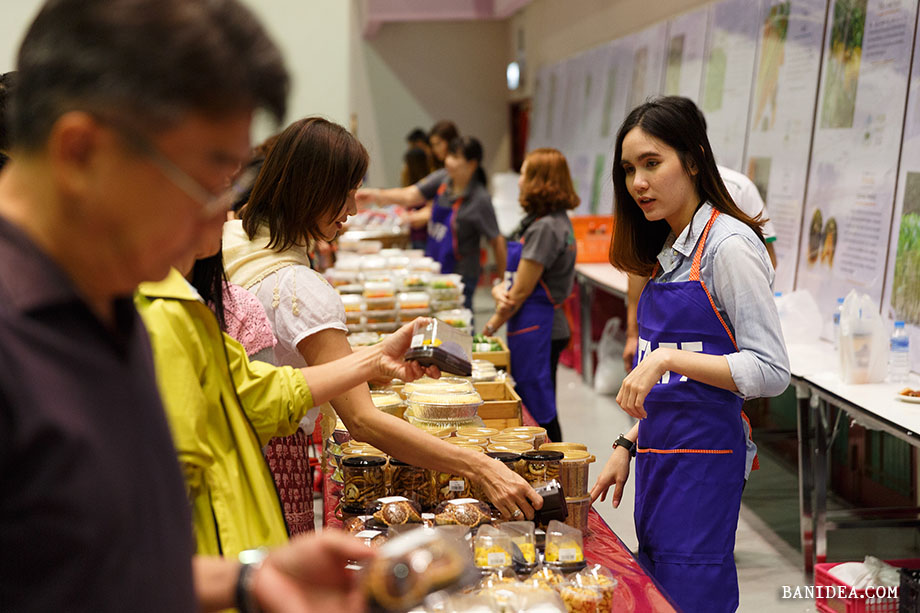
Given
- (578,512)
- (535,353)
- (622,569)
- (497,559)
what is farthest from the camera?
(535,353)

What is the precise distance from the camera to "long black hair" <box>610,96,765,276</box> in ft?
8.15

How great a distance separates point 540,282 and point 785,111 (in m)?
1.90

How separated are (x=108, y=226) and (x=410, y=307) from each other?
15.5 ft

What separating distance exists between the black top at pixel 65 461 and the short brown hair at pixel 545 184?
477 centimetres

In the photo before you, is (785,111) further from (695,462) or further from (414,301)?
(695,462)

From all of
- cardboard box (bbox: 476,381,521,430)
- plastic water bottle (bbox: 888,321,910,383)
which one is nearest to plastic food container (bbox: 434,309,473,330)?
cardboard box (bbox: 476,381,521,430)

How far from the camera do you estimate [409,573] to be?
931 millimetres

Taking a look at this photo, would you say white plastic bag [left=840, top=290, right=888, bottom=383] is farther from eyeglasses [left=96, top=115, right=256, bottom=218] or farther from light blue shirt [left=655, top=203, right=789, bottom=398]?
eyeglasses [left=96, top=115, right=256, bottom=218]

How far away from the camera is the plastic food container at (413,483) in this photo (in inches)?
97.0

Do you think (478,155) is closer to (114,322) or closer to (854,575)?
(854,575)

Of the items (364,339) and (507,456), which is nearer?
(507,456)

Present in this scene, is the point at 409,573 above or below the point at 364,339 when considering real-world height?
above

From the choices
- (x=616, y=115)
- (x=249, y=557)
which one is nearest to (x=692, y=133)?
(x=249, y=557)

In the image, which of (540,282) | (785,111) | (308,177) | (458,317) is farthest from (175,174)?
(785,111)
